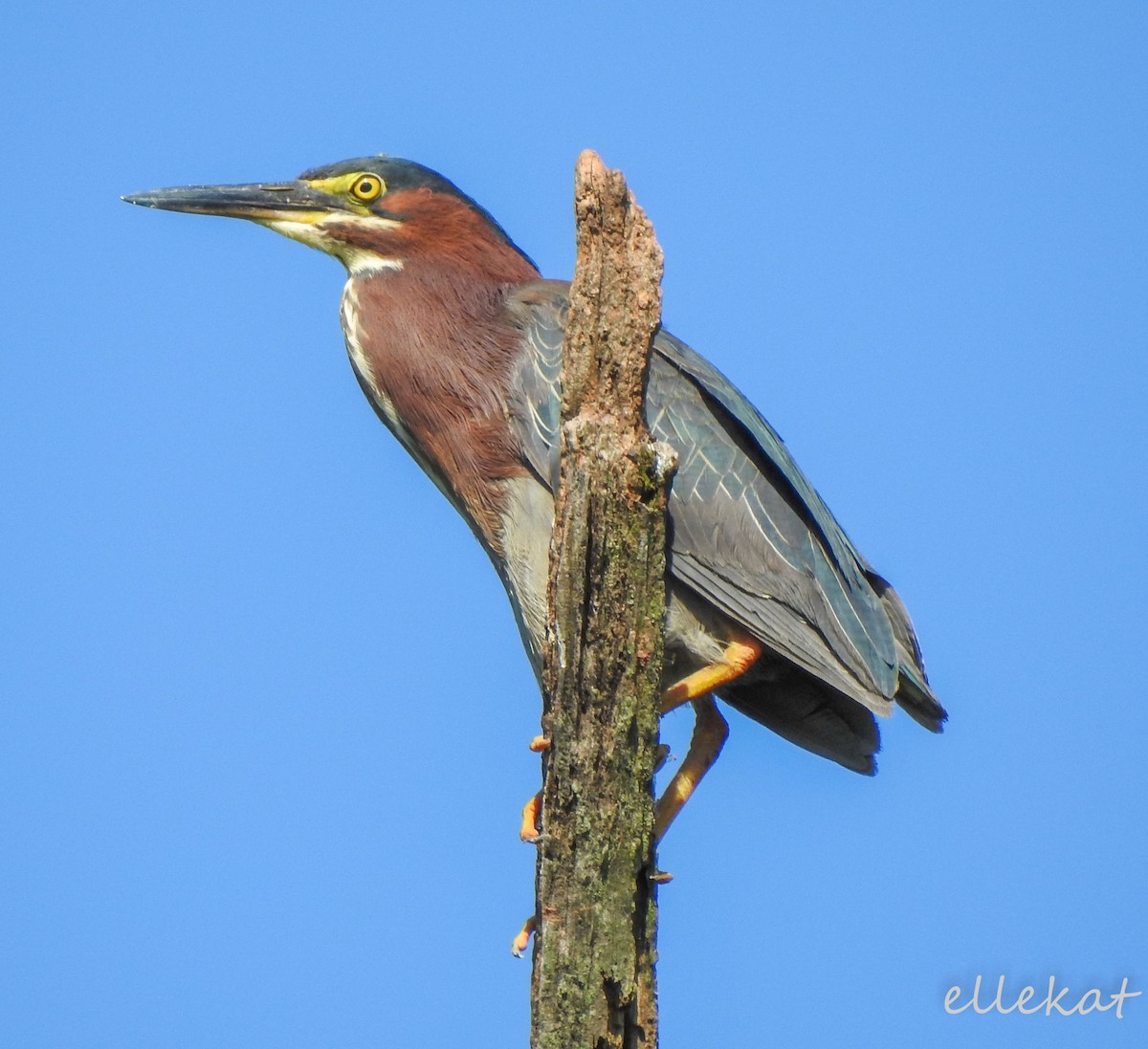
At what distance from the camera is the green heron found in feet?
14.8

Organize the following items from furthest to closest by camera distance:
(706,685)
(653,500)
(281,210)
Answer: (281,210)
(706,685)
(653,500)

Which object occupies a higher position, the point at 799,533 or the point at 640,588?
the point at 799,533

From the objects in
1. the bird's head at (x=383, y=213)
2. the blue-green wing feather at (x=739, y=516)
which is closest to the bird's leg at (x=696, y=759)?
the blue-green wing feather at (x=739, y=516)

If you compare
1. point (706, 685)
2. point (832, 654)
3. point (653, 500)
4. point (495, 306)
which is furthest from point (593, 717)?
point (495, 306)

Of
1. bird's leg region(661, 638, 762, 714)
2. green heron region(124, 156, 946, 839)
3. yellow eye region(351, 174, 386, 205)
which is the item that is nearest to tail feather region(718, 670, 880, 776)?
green heron region(124, 156, 946, 839)

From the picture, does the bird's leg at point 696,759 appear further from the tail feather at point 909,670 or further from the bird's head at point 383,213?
the bird's head at point 383,213

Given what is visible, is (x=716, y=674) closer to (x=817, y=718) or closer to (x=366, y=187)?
(x=817, y=718)

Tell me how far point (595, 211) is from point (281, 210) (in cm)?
223

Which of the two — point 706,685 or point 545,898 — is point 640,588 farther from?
point 706,685

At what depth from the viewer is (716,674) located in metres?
4.47

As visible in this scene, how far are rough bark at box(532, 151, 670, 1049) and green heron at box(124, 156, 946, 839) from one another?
101 centimetres

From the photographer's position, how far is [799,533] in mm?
4734

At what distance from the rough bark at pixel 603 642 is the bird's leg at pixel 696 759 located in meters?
1.25

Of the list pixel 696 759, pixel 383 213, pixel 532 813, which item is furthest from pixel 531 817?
pixel 383 213
